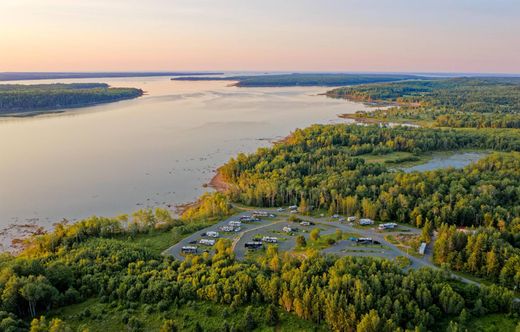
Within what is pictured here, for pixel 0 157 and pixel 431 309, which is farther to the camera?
pixel 0 157

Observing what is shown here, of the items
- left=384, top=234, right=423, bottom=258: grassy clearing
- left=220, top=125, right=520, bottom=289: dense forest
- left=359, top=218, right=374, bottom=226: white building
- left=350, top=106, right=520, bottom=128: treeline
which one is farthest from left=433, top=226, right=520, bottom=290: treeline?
left=350, top=106, right=520, bottom=128: treeline

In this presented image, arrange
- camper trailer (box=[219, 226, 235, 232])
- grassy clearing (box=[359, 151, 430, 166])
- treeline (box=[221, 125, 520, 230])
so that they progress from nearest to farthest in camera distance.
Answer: camper trailer (box=[219, 226, 235, 232]), treeline (box=[221, 125, 520, 230]), grassy clearing (box=[359, 151, 430, 166])

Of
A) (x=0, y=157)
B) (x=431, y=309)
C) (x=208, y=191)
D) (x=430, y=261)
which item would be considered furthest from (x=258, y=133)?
(x=431, y=309)

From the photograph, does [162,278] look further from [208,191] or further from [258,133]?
[258,133]

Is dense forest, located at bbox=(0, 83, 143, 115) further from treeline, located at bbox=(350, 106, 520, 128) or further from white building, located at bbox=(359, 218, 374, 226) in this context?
white building, located at bbox=(359, 218, 374, 226)

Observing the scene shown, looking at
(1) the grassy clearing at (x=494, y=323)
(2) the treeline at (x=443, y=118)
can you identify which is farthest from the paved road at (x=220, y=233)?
(2) the treeline at (x=443, y=118)

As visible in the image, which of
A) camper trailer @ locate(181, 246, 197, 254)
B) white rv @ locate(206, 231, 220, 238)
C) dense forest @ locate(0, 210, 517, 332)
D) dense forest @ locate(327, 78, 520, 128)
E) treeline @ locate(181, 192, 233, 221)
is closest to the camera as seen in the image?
dense forest @ locate(0, 210, 517, 332)
